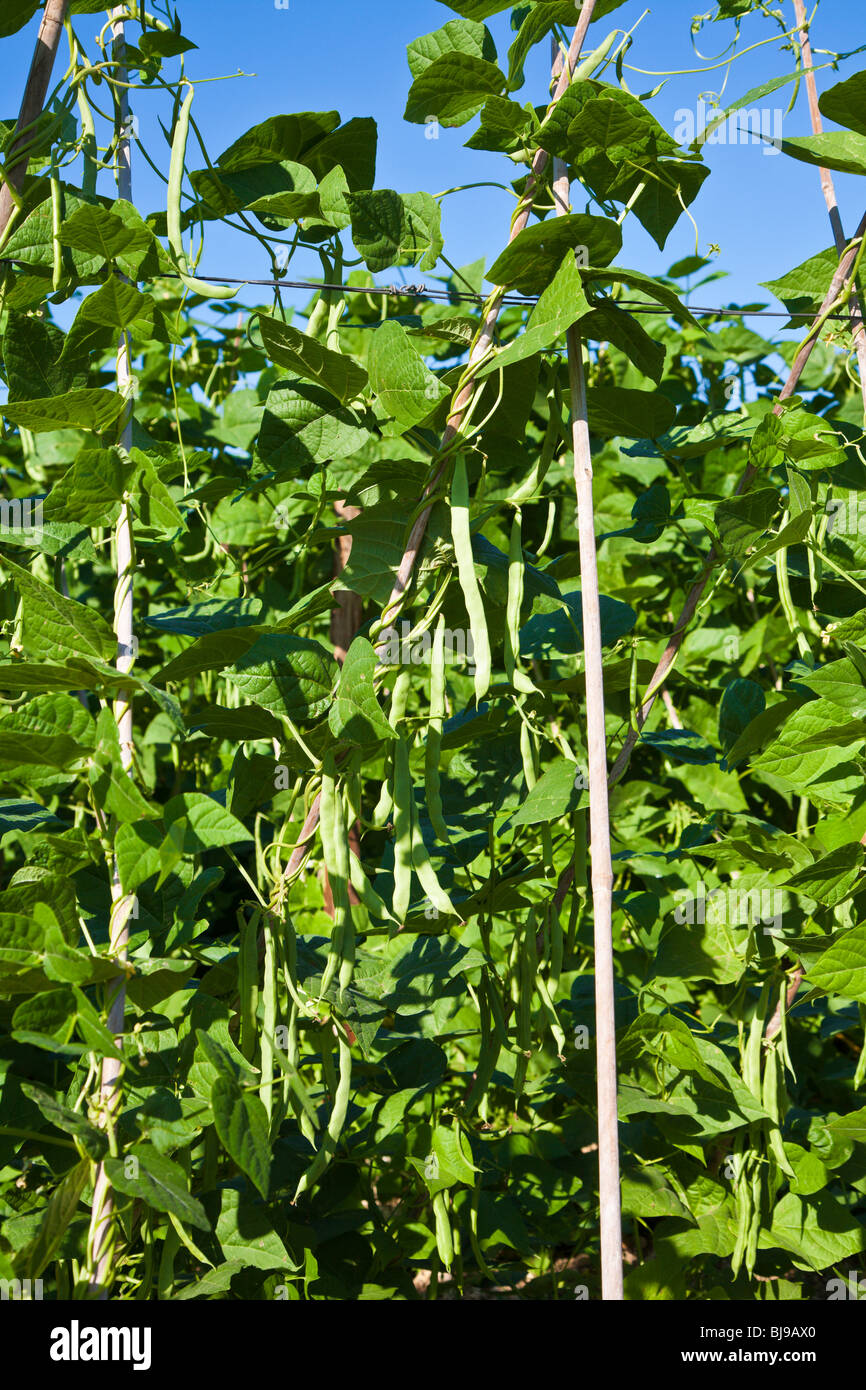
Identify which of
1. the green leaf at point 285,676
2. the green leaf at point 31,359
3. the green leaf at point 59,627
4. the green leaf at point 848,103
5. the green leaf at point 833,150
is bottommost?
the green leaf at point 285,676

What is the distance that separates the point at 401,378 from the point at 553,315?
0.15 m

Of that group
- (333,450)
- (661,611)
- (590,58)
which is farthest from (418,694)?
(590,58)

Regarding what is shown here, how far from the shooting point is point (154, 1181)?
0.84 metres

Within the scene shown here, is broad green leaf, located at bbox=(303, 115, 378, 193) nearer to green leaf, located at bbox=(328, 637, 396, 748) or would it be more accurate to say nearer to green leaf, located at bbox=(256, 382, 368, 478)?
green leaf, located at bbox=(256, 382, 368, 478)

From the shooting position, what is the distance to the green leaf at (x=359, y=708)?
0.89 metres

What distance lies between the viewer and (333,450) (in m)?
1.06

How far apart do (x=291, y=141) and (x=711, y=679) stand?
5.31 ft

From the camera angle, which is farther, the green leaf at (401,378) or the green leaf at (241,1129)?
the green leaf at (401,378)

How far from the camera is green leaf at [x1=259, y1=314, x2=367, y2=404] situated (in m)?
0.89

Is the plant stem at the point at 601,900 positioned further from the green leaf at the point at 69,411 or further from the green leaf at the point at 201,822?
the green leaf at the point at 69,411

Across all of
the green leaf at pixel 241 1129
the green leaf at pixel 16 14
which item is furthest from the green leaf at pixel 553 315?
the green leaf at pixel 241 1129

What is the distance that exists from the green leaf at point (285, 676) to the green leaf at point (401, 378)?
0.23 m

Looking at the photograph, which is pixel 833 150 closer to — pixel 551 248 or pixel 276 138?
pixel 551 248
